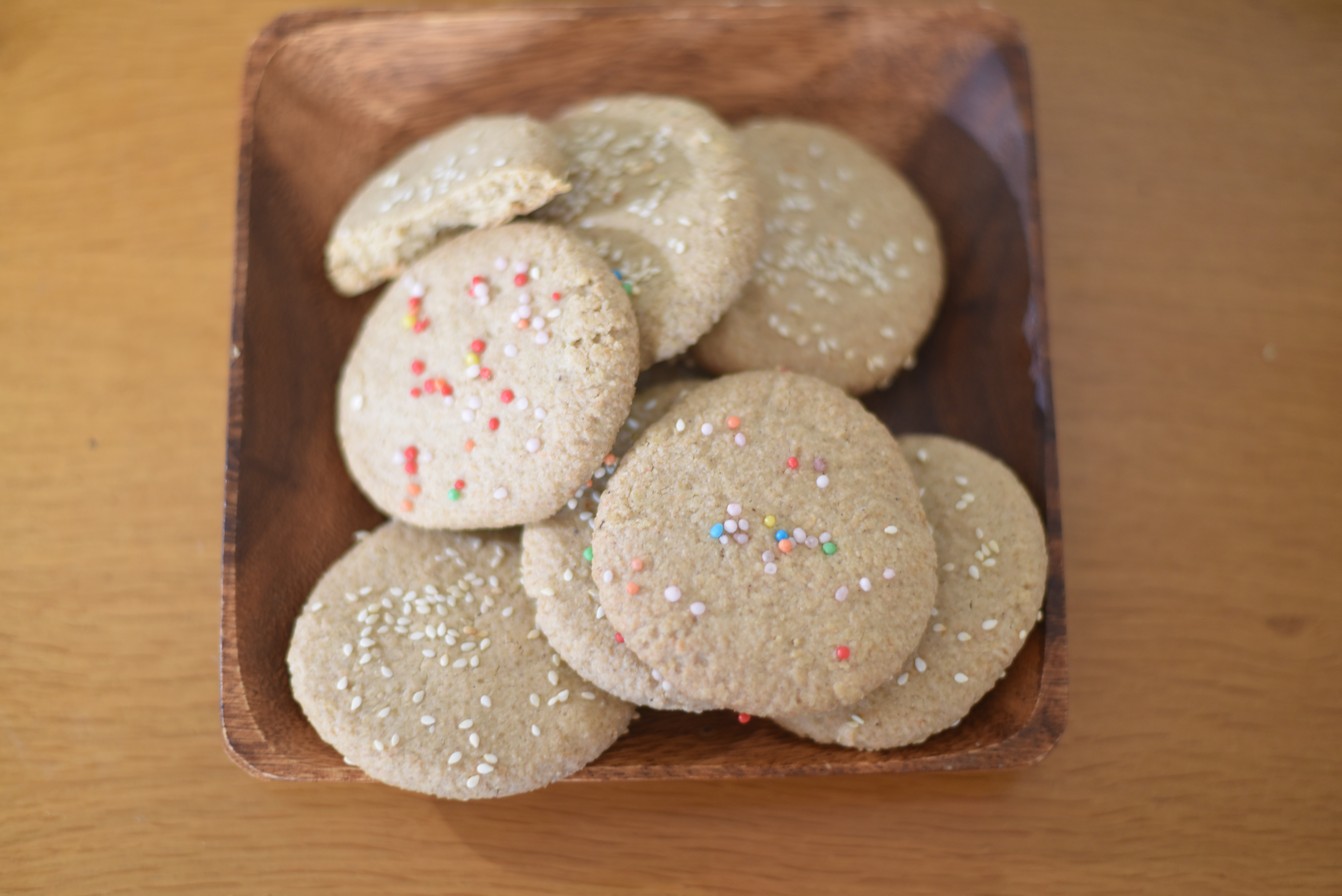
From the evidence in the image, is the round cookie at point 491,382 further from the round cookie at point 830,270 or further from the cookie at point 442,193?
the round cookie at point 830,270

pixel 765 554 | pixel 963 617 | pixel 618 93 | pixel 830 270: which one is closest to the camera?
pixel 765 554

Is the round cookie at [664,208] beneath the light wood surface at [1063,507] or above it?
above

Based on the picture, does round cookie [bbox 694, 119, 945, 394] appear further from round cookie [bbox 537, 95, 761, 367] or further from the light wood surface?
the light wood surface

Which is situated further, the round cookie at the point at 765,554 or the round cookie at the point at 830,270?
the round cookie at the point at 830,270

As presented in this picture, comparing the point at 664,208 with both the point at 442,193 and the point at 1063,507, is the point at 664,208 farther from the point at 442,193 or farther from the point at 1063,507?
the point at 1063,507

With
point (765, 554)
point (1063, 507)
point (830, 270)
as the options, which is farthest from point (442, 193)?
point (1063, 507)

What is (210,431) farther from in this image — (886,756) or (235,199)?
(886,756)

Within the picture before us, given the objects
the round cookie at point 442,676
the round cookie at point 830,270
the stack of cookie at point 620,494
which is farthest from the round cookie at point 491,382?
the round cookie at point 830,270
